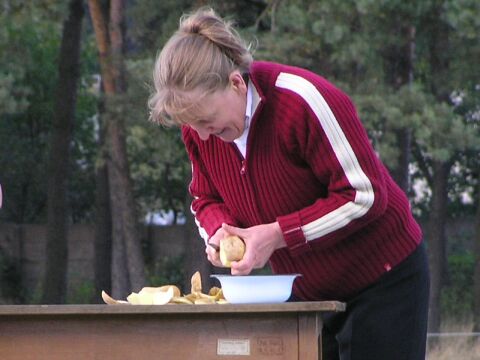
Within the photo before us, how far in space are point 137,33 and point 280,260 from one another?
10354mm

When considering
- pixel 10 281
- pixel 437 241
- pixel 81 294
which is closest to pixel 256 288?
pixel 437 241

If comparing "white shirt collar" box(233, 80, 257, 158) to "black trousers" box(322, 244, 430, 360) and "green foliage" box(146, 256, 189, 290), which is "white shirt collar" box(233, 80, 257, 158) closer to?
"black trousers" box(322, 244, 430, 360)

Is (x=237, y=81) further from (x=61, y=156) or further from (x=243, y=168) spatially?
(x=61, y=156)

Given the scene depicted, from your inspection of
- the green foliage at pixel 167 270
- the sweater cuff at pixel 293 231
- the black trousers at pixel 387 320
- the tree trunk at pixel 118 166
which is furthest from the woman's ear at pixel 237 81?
the green foliage at pixel 167 270

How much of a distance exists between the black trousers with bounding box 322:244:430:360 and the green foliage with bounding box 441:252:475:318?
38.8 ft

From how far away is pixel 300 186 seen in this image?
110 inches

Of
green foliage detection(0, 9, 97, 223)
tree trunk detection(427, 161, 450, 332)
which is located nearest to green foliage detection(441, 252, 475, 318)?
tree trunk detection(427, 161, 450, 332)

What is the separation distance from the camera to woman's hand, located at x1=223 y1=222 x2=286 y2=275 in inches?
104

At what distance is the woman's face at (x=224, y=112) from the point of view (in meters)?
2.67

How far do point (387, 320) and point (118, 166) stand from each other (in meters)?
10.4

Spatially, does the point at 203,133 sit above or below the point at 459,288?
below

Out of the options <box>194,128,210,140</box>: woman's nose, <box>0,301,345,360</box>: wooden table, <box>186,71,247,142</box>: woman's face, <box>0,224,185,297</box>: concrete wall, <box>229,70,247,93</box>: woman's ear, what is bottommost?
<box>0,301,345,360</box>: wooden table

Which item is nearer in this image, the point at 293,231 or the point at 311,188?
the point at 293,231

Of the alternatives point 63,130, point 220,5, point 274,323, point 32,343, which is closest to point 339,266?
point 274,323
